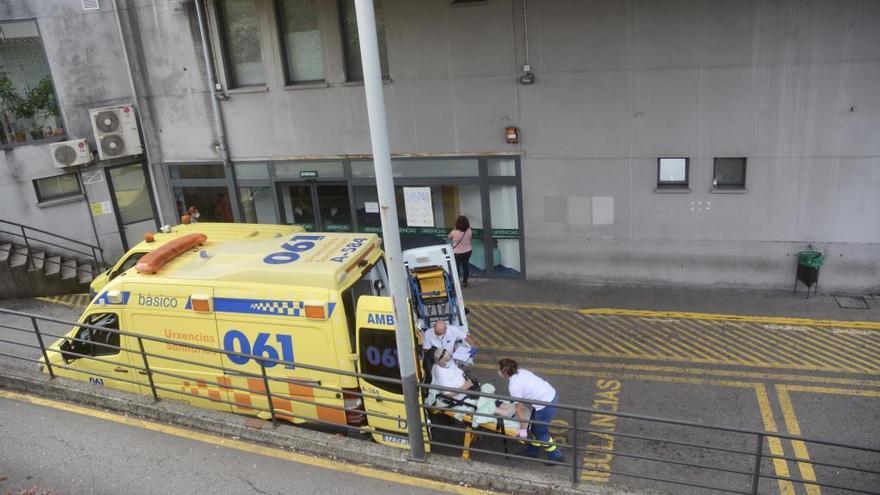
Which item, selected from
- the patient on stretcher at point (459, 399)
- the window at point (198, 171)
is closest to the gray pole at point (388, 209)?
the patient on stretcher at point (459, 399)

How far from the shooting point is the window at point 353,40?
13.2 m

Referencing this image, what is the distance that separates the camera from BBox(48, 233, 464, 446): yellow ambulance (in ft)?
24.0

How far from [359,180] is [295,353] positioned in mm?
7139

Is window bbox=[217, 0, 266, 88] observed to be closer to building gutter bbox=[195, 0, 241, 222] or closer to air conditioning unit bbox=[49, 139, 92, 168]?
building gutter bbox=[195, 0, 241, 222]

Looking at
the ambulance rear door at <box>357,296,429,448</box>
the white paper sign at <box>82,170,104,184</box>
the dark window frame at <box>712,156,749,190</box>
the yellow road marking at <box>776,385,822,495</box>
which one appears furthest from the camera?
the white paper sign at <box>82,170,104,184</box>

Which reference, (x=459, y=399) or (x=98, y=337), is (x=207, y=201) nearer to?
(x=98, y=337)

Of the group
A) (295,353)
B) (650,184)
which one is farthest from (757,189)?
(295,353)

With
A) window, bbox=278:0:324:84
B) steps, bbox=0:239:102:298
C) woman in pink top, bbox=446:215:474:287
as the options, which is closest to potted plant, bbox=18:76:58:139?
steps, bbox=0:239:102:298

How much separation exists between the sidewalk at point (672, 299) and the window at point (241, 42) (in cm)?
655

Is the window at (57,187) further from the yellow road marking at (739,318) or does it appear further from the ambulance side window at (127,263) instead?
the yellow road marking at (739,318)

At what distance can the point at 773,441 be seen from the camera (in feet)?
26.1

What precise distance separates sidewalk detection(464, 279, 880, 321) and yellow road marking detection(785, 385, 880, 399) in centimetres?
228

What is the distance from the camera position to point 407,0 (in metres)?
12.5

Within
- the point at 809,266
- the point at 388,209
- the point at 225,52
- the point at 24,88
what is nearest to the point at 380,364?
the point at 388,209
